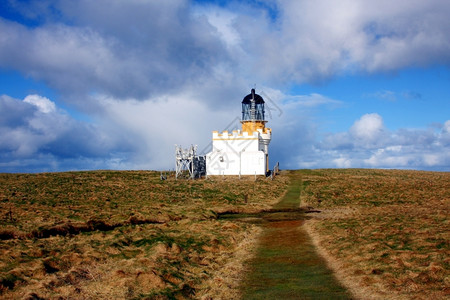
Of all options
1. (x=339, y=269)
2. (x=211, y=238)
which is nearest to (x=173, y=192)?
(x=211, y=238)

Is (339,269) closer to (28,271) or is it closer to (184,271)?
(184,271)

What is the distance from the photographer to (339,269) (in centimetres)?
1448

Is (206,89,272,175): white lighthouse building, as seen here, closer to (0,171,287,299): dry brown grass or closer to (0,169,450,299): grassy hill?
(0,171,287,299): dry brown grass

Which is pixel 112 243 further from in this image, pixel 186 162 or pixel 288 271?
pixel 186 162

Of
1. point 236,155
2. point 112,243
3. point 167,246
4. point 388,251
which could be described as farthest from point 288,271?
point 236,155

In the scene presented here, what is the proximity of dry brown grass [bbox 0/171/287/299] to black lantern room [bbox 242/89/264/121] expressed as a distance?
23.3 meters

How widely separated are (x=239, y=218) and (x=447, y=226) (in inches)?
539

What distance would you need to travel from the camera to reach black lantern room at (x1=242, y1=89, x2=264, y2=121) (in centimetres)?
5799

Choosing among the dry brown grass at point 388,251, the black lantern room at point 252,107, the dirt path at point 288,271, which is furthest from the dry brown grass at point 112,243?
the black lantern room at point 252,107

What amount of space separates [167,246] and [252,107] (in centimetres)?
4271

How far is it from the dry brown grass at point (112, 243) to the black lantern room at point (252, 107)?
916 inches

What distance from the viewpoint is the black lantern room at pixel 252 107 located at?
190 ft

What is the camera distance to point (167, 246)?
17.5 meters

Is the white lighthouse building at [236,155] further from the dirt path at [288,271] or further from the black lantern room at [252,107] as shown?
the dirt path at [288,271]
